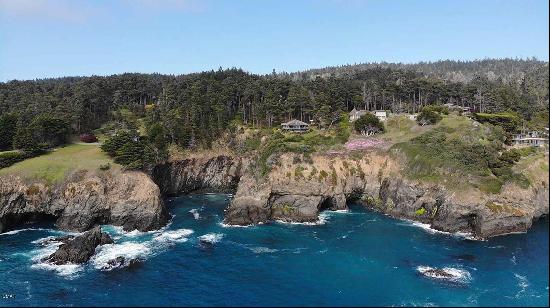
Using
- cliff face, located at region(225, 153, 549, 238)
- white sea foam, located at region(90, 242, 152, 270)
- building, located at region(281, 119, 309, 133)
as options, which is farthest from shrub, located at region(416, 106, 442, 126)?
white sea foam, located at region(90, 242, 152, 270)

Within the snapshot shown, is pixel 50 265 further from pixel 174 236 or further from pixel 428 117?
pixel 428 117

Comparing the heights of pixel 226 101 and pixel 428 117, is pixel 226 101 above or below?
above

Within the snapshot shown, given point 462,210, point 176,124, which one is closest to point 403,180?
point 462,210

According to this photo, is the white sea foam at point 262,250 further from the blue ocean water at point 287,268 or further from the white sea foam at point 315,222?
the white sea foam at point 315,222

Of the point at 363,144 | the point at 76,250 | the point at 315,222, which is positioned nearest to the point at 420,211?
the point at 315,222

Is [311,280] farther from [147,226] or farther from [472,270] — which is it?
[147,226]

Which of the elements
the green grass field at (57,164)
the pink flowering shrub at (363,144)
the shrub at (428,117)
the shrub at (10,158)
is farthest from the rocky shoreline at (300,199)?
the shrub at (428,117)
